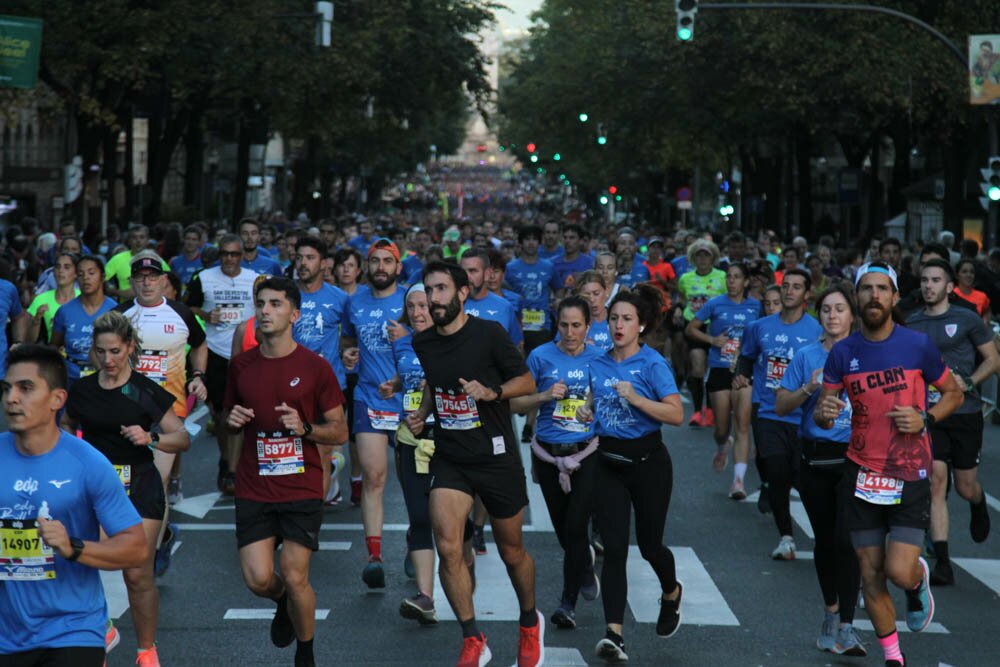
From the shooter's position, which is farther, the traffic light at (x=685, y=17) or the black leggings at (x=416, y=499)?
the traffic light at (x=685, y=17)

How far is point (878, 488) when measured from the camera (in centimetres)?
775

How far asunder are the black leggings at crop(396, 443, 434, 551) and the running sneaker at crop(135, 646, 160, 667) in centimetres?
172

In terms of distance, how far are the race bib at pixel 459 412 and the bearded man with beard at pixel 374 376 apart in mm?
1900

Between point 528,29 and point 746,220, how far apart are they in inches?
608

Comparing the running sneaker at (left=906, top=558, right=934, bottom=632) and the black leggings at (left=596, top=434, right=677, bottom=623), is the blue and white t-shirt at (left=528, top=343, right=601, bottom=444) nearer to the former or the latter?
the black leggings at (left=596, top=434, right=677, bottom=623)

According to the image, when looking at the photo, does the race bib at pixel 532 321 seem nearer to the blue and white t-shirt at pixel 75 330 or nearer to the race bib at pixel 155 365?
the blue and white t-shirt at pixel 75 330

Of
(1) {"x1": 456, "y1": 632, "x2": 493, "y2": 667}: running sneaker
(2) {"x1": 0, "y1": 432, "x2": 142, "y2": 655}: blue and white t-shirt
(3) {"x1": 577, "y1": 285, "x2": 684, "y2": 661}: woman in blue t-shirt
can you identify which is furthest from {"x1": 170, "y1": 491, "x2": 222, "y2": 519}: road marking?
(2) {"x1": 0, "y1": 432, "x2": 142, "y2": 655}: blue and white t-shirt

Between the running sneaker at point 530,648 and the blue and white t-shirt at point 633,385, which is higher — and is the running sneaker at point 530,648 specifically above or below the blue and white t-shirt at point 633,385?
below

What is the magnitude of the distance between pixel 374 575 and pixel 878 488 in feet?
10.4

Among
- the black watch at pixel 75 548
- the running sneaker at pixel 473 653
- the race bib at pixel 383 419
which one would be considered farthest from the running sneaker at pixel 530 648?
the black watch at pixel 75 548

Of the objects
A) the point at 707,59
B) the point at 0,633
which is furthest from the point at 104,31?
the point at 0,633

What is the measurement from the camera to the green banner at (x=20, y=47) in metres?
25.7

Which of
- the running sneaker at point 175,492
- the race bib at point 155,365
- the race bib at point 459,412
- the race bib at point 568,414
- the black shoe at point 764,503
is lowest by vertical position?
the running sneaker at point 175,492

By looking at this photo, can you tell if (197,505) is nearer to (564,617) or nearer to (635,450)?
(564,617)
